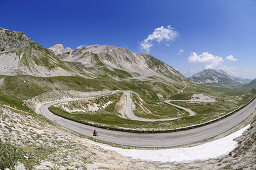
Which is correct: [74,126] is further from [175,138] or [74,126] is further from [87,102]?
[87,102]

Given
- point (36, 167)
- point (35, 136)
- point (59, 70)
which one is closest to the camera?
point (36, 167)

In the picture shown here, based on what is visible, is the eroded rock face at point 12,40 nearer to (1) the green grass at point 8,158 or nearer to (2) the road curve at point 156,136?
(2) the road curve at point 156,136

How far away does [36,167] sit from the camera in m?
9.21

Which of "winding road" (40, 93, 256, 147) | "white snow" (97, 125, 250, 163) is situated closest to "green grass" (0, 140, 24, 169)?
"white snow" (97, 125, 250, 163)

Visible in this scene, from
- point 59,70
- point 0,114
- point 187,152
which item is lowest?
point 187,152

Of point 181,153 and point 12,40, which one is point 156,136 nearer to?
point 181,153

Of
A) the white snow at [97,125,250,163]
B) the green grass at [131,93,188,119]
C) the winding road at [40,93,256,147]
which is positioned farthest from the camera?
the green grass at [131,93,188,119]

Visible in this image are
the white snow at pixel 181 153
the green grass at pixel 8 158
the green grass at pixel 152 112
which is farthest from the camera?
the green grass at pixel 152 112

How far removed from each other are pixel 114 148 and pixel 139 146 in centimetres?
541

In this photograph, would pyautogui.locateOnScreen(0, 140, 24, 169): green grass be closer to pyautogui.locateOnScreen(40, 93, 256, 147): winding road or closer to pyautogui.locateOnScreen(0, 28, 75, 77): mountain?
pyautogui.locateOnScreen(40, 93, 256, 147): winding road

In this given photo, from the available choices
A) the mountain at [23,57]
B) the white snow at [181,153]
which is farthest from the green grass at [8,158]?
the mountain at [23,57]

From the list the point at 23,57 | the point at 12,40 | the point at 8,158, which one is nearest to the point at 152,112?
the point at 8,158

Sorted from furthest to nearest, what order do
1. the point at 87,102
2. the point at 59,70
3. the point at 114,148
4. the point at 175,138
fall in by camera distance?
the point at 59,70, the point at 87,102, the point at 175,138, the point at 114,148

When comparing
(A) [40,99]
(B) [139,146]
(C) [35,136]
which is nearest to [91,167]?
(C) [35,136]
